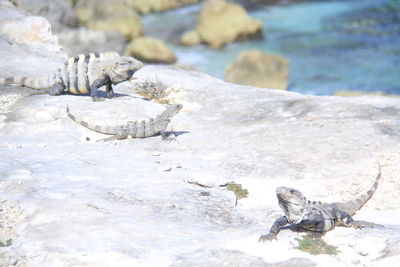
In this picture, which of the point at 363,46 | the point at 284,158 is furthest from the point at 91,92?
the point at 363,46

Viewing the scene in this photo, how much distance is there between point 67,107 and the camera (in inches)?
421

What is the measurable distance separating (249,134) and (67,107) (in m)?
2.91

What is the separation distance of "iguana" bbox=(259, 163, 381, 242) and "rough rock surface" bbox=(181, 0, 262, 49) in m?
21.8

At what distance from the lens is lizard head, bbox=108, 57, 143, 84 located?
11.6 m

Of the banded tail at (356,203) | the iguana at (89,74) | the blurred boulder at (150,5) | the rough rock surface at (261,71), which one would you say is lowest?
the rough rock surface at (261,71)

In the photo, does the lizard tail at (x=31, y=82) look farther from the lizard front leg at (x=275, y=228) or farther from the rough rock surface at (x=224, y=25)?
the rough rock surface at (x=224, y=25)

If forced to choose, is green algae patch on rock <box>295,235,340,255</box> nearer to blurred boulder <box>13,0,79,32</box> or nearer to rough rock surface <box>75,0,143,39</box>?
blurred boulder <box>13,0,79,32</box>

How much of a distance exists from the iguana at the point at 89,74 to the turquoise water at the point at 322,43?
12.7m

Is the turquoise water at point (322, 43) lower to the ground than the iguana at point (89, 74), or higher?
lower

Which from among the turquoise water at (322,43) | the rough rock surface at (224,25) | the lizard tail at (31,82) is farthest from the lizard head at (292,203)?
the rough rock surface at (224,25)

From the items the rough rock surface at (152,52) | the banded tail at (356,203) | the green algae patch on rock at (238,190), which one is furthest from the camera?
the rough rock surface at (152,52)

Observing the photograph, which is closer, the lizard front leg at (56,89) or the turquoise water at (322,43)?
the lizard front leg at (56,89)

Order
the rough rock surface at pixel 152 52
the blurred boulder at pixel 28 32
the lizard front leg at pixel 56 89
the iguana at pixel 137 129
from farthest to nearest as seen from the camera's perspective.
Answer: the rough rock surface at pixel 152 52
the blurred boulder at pixel 28 32
the lizard front leg at pixel 56 89
the iguana at pixel 137 129

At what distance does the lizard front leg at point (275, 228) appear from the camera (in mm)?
6859
